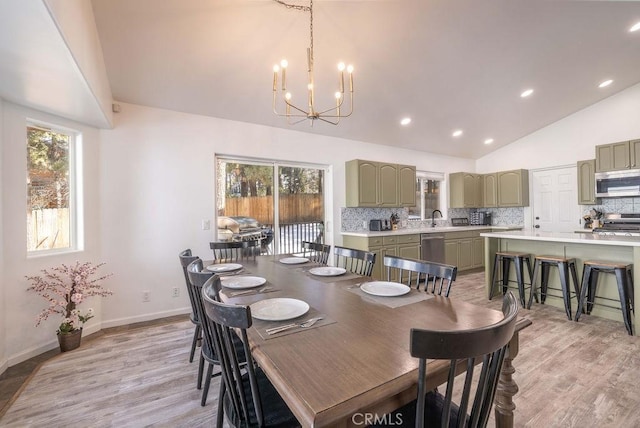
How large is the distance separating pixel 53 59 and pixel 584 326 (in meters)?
5.13

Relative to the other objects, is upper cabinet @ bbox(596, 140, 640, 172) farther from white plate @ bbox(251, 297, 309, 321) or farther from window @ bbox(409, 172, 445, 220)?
white plate @ bbox(251, 297, 309, 321)

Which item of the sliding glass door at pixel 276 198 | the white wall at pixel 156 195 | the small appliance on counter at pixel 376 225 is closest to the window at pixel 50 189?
the white wall at pixel 156 195

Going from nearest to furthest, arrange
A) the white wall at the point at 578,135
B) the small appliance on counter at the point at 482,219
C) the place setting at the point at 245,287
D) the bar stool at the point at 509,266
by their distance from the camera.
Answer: the place setting at the point at 245,287, the bar stool at the point at 509,266, the white wall at the point at 578,135, the small appliance on counter at the point at 482,219

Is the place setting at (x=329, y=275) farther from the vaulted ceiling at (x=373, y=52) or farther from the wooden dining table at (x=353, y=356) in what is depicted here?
the vaulted ceiling at (x=373, y=52)

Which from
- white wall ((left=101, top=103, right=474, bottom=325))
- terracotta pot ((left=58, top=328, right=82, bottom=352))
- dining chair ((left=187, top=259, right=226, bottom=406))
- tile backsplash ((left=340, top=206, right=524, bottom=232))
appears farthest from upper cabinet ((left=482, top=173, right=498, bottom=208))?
terracotta pot ((left=58, top=328, right=82, bottom=352))

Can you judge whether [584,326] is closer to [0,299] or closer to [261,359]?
[261,359]

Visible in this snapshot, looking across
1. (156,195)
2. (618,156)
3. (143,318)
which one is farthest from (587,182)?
(143,318)

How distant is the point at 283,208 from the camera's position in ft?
14.2

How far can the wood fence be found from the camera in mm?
3946

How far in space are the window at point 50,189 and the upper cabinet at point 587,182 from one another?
750 cm

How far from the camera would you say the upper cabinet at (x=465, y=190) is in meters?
5.96

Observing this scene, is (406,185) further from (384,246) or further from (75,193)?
(75,193)

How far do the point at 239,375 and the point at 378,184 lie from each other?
4099mm

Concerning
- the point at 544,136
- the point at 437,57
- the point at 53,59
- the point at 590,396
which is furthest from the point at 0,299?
the point at 544,136
